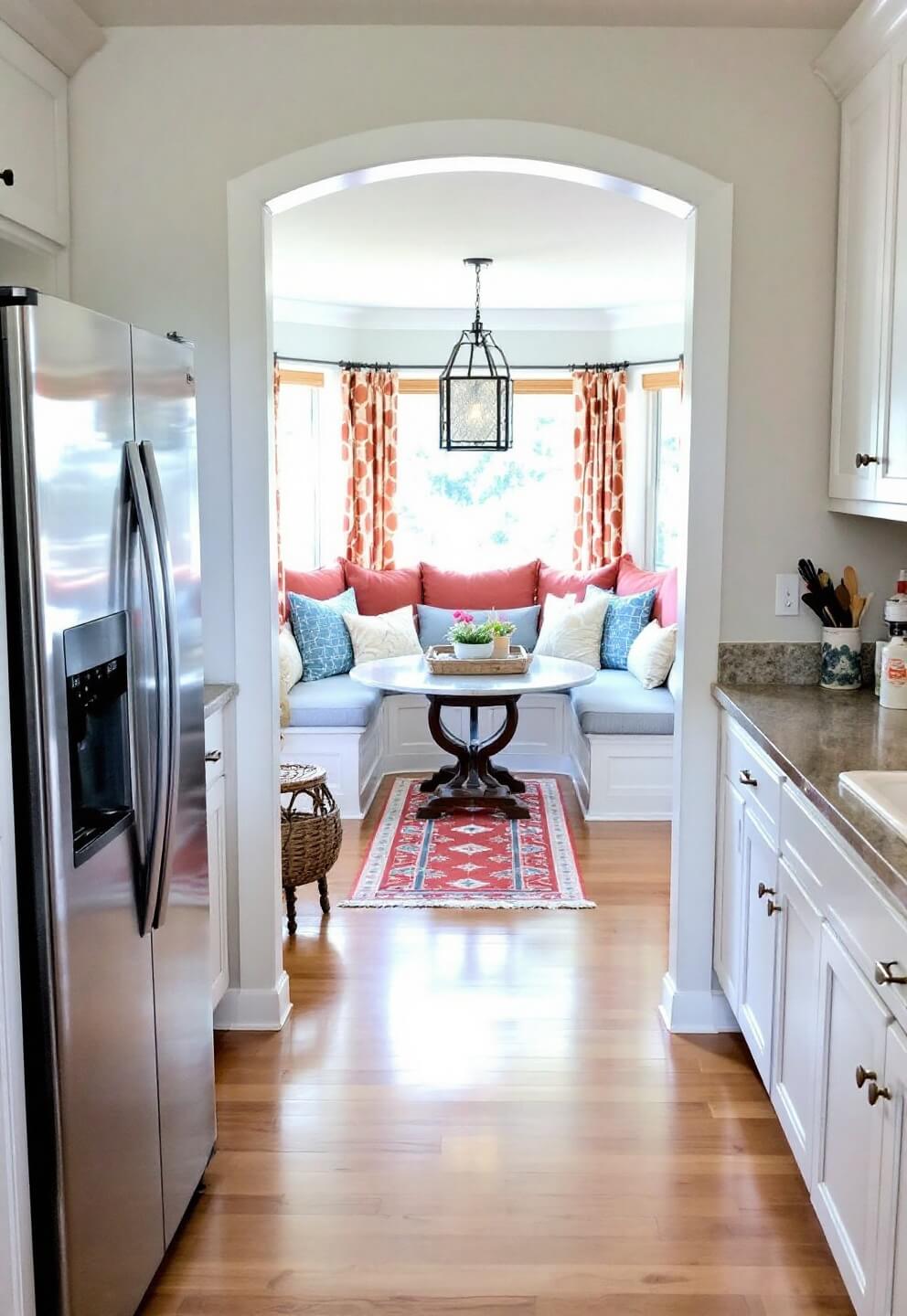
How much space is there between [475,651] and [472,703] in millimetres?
320

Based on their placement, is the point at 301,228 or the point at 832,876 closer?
the point at 832,876

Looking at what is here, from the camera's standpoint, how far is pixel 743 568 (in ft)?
10.7

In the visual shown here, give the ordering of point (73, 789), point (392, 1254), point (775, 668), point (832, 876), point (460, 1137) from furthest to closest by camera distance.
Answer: point (775, 668) < point (460, 1137) < point (392, 1254) < point (832, 876) < point (73, 789)

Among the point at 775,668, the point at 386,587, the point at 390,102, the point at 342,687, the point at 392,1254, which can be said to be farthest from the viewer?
the point at 386,587

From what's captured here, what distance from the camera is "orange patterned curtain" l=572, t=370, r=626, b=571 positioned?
24.5 ft

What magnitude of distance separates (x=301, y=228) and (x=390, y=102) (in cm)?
209

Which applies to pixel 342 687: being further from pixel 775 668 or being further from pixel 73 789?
pixel 73 789

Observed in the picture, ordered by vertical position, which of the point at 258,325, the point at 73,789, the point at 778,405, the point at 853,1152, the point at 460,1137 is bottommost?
the point at 460,1137

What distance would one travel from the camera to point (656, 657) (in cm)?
605

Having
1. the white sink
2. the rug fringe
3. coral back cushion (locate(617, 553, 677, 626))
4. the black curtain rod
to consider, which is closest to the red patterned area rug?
the rug fringe

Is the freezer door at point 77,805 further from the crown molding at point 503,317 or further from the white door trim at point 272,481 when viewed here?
the crown molding at point 503,317

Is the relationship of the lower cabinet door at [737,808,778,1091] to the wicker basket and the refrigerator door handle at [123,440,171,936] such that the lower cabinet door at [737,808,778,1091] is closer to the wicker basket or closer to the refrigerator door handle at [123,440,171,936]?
the refrigerator door handle at [123,440,171,936]

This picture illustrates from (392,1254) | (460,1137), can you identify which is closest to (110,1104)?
(392,1254)

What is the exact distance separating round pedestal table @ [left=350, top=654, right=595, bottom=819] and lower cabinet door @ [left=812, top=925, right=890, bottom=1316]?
3.22 m
